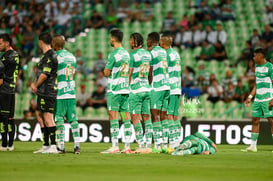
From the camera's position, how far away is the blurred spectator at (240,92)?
21703 mm

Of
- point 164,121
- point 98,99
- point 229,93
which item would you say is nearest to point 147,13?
point 98,99

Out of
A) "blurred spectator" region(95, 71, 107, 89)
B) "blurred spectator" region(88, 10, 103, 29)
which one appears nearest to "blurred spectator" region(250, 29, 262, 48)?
"blurred spectator" region(95, 71, 107, 89)

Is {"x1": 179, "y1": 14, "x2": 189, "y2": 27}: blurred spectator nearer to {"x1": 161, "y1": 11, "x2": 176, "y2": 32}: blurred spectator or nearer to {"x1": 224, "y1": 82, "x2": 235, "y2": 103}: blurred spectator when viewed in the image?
{"x1": 161, "y1": 11, "x2": 176, "y2": 32}: blurred spectator

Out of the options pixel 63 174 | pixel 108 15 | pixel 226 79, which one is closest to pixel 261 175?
pixel 63 174

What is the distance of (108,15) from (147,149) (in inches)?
565

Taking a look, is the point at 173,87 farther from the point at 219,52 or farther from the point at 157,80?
the point at 219,52

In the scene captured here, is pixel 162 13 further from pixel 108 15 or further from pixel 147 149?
pixel 147 149

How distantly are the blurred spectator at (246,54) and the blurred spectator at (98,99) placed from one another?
536 cm

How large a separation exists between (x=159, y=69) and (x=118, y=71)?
118 centimetres

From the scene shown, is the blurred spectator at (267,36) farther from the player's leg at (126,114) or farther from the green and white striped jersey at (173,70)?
the player's leg at (126,114)

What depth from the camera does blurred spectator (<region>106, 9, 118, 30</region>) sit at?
88.9 feet

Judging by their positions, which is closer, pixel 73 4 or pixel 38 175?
pixel 38 175

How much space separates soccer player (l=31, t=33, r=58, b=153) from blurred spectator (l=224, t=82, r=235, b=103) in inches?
393

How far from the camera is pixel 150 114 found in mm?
14867
